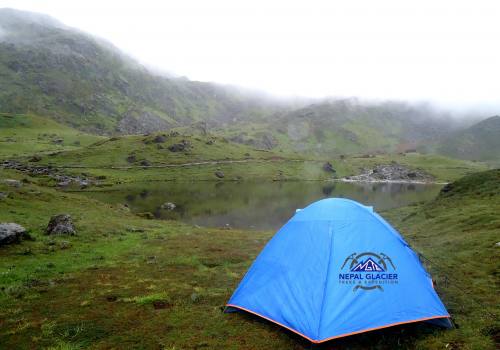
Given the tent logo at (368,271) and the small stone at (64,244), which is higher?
the tent logo at (368,271)

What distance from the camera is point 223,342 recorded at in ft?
34.4

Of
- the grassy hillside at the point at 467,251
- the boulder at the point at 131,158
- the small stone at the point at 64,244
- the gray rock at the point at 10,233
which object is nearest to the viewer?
the grassy hillside at the point at 467,251

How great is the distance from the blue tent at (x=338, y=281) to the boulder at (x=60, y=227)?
1848 centimetres

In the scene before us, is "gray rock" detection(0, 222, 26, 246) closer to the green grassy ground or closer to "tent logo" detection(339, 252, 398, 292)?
the green grassy ground

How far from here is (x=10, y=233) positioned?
2027 centimetres

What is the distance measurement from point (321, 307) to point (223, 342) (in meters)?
3.35

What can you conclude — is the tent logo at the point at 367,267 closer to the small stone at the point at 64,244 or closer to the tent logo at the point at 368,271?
the tent logo at the point at 368,271

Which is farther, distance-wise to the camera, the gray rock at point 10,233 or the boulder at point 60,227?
the boulder at point 60,227

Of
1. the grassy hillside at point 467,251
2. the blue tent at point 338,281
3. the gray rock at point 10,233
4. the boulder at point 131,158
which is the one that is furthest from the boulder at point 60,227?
the boulder at point 131,158

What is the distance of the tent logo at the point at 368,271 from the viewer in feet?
36.7

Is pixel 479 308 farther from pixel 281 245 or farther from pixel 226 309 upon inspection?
pixel 226 309

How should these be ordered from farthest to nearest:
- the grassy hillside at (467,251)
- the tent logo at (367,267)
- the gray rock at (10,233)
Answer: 1. the gray rock at (10,233)
2. the tent logo at (367,267)
3. the grassy hillside at (467,251)

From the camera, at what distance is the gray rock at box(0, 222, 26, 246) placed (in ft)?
65.1

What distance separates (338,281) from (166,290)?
8.36 m
